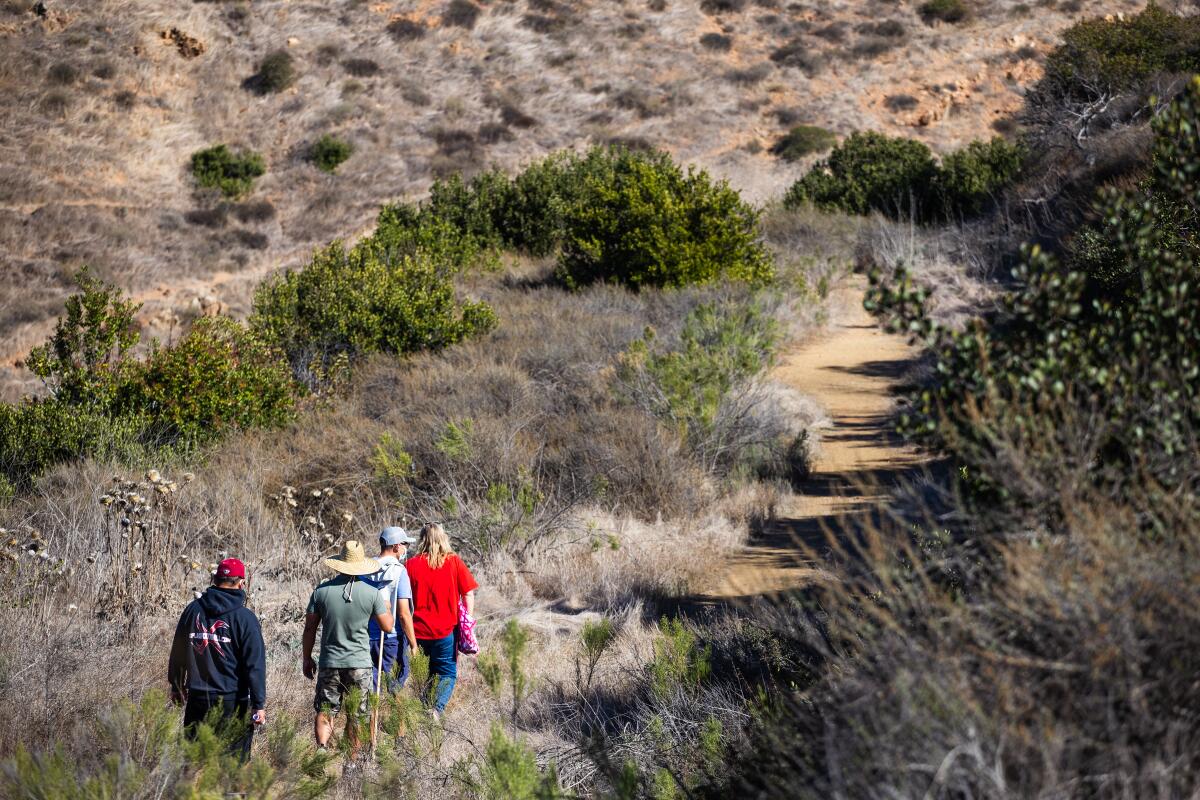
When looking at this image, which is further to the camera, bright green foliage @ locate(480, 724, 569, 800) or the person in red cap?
the person in red cap

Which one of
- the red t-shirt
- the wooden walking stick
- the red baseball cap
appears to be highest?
the red baseball cap

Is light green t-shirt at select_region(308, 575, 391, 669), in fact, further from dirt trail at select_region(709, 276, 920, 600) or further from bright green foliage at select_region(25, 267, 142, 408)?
bright green foliage at select_region(25, 267, 142, 408)

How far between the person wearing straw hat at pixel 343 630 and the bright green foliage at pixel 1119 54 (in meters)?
20.8

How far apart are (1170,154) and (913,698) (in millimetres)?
2749

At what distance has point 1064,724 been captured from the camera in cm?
261

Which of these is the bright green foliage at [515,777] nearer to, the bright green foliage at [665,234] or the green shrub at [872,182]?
the bright green foliage at [665,234]

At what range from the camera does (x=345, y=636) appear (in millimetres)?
5523

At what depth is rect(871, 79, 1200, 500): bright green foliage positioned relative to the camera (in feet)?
10.4

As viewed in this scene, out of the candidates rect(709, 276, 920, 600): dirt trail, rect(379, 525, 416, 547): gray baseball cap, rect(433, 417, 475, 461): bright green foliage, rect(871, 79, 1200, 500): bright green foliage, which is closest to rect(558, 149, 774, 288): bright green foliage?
rect(709, 276, 920, 600): dirt trail

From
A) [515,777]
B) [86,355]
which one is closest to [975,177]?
[86,355]

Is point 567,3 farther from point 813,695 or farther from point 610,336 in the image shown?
point 813,695

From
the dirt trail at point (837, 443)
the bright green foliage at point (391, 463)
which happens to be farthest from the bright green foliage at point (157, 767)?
the bright green foliage at point (391, 463)

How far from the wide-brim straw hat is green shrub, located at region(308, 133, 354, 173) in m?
29.5

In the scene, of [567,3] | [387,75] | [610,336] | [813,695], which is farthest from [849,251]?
[567,3]
